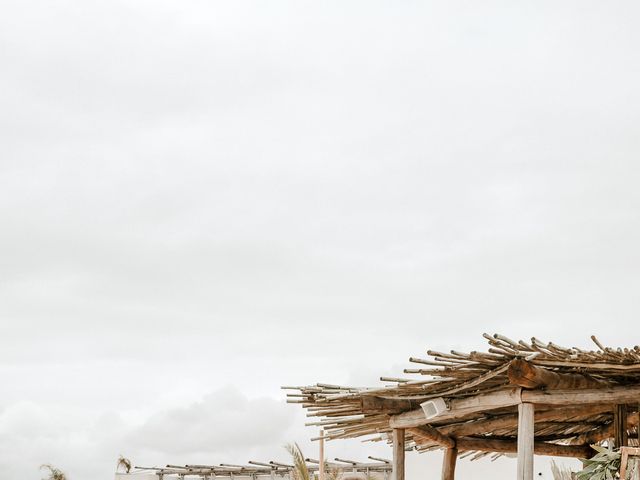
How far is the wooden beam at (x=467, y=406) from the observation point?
8.38 metres

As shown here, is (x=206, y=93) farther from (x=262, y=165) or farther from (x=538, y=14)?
(x=538, y=14)

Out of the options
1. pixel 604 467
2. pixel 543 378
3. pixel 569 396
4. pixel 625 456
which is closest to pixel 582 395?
pixel 569 396

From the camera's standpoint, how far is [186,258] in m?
18.4

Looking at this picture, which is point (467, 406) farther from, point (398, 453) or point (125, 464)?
point (125, 464)

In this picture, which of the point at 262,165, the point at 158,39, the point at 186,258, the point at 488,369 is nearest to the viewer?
the point at 488,369

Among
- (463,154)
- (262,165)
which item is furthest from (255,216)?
(463,154)

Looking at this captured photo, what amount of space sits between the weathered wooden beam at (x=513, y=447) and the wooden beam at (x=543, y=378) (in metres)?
2.89

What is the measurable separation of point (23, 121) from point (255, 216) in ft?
12.0

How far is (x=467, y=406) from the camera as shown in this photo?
891cm

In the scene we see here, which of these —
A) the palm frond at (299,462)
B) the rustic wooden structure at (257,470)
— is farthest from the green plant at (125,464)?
the palm frond at (299,462)

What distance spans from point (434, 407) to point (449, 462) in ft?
7.17

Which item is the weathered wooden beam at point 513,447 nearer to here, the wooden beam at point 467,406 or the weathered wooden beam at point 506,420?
the weathered wooden beam at point 506,420

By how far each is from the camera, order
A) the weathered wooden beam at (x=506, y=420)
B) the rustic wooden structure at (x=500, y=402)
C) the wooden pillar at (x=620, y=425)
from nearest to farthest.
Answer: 1. the rustic wooden structure at (x=500, y=402)
2. the wooden pillar at (x=620, y=425)
3. the weathered wooden beam at (x=506, y=420)

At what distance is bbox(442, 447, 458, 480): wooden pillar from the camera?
10914 millimetres
